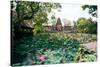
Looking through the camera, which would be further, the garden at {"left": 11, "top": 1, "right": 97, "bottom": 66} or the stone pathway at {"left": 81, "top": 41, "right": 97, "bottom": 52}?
the stone pathway at {"left": 81, "top": 41, "right": 97, "bottom": 52}

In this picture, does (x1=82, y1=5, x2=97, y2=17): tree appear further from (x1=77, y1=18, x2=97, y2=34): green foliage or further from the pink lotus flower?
the pink lotus flower

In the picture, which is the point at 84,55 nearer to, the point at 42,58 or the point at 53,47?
the point at 53,47

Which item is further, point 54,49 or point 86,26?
point 86,26

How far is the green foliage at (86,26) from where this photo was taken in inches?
82.8

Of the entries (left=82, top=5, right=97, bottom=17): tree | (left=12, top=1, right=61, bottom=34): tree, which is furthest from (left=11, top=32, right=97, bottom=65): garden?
(left=82, top=5, right=97, bottom=17): tree

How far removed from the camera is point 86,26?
2135mm

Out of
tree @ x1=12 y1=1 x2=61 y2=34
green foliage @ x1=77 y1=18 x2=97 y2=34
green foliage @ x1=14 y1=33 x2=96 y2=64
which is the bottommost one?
green foliage @ x1=14 y1=33 x2=96 y2=64

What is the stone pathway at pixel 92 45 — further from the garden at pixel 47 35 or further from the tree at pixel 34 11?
the tree at pixel 34 11

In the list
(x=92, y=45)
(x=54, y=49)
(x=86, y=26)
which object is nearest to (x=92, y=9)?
(x=86, y=26)

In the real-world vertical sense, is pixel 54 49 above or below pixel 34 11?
below

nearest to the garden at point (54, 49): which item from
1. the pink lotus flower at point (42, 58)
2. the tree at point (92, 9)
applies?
the pink lotus flower at point (42, 58)

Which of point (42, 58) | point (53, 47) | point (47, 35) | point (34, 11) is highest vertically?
point (34, 11)

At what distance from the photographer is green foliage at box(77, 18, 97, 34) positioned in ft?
6.90

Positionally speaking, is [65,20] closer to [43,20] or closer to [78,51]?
[43,20]
